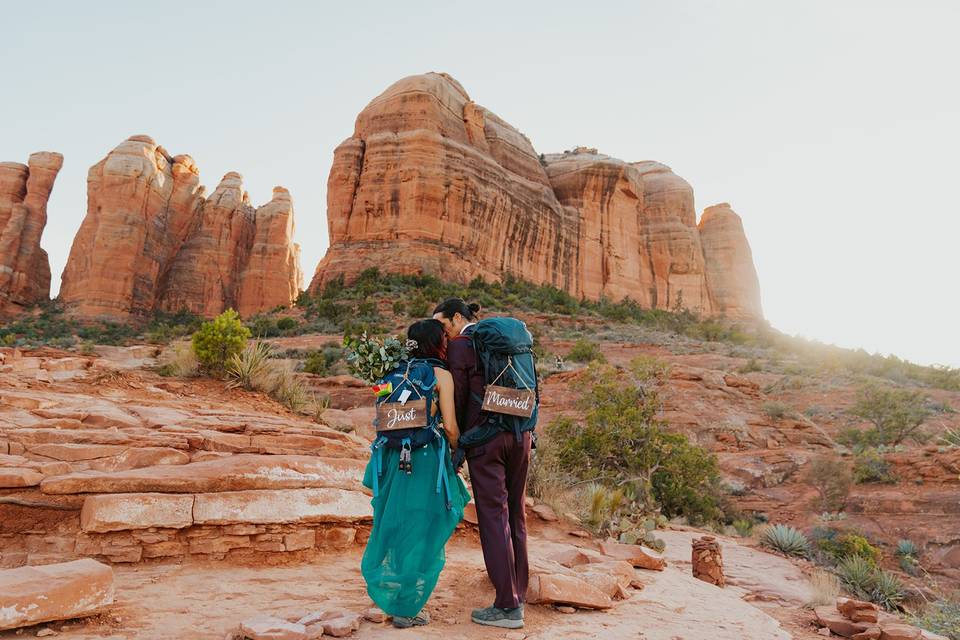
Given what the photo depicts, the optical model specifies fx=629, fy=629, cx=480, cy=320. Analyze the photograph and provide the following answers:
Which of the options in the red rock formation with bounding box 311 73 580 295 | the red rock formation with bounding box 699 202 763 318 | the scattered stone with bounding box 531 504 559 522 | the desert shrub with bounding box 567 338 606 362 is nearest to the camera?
the scattered stone with bounding box 531 504 559 522

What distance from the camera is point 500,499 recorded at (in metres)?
3.33

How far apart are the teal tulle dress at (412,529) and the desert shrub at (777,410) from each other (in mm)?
17172

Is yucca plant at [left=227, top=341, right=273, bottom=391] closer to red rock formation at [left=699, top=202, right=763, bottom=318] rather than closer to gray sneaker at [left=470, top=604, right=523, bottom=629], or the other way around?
gray sneaker at [left=470, top=604, right=523, bottom=629]

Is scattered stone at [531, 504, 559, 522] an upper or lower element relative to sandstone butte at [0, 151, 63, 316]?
lower

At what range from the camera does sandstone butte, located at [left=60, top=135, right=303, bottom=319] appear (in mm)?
41688

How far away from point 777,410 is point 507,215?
25436 millimetres

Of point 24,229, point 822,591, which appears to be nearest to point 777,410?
point 822,591

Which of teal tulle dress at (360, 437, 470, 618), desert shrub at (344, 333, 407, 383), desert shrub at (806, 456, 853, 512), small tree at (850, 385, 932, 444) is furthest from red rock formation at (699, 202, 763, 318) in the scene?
teal tulle dress at (360, 437, 470, 618)

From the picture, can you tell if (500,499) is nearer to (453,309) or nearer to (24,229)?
(453,309)

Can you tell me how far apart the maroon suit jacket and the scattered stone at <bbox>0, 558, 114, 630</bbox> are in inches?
74.4

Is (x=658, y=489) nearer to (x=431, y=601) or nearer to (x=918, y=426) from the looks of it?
(x=431, y=601)

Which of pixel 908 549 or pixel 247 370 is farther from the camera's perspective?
pixel 908 549

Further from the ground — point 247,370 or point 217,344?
point 217,344

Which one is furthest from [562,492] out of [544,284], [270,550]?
[544,284]
